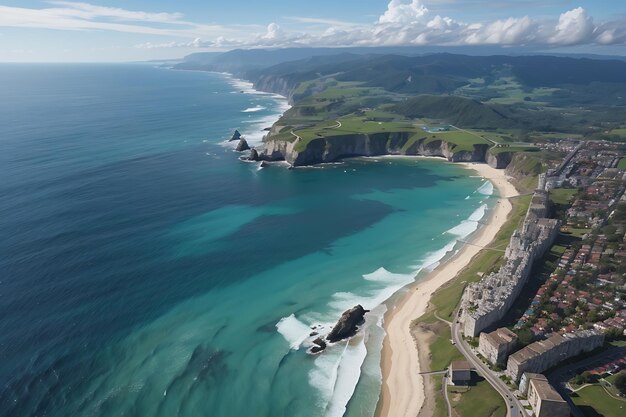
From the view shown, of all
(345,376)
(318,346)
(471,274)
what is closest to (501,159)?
(471,274)

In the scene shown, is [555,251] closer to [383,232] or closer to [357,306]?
[383,232]

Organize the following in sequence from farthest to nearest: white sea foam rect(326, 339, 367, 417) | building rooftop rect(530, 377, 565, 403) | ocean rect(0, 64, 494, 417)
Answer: ocean rect(0, 64, 494, 417), white sea foam rect(326, 339, 367, 417), building rooftop rect(530, 377, 565, 403)

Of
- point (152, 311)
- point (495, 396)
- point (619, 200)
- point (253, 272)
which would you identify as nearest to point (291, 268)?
point (253, 272)

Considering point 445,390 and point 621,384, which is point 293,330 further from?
point 621,384

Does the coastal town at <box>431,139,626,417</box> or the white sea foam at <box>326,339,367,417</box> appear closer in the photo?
the coastal town at <box>431,139,626,417</box>

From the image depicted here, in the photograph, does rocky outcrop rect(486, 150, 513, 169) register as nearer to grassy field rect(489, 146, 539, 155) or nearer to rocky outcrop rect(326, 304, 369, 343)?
grassy field rect(489, 146, 539, 155)

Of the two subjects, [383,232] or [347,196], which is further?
[347,196]

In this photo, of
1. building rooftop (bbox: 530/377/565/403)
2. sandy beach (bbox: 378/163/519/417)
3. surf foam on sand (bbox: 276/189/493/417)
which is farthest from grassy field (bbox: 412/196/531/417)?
surf foam on sand (bbox: 276/189/493/417)
